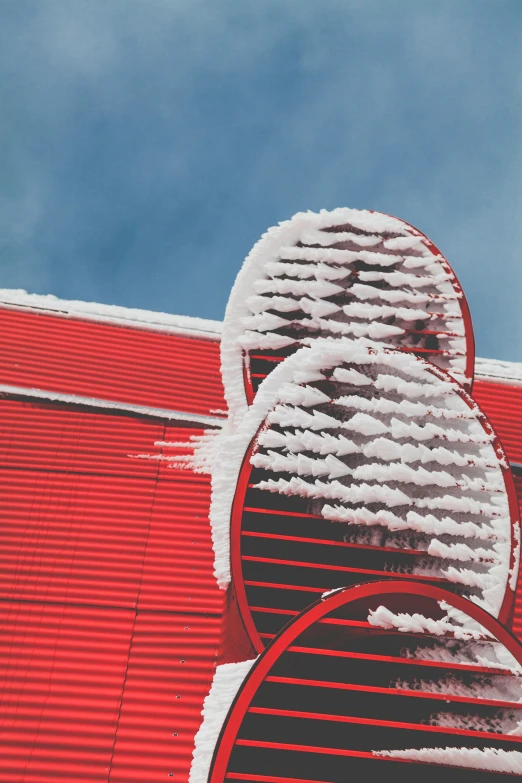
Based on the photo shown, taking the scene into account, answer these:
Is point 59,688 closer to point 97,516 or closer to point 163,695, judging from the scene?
point 163,695

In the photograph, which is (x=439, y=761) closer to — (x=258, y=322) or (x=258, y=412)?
(x=258, y=412)

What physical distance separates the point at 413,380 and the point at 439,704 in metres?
1.19

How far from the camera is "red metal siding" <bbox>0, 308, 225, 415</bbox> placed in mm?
3812

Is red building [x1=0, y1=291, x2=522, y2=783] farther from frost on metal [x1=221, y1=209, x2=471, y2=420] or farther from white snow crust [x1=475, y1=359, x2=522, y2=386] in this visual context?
frost on metal [x1=221, y1=209, x2=471, y2=420]

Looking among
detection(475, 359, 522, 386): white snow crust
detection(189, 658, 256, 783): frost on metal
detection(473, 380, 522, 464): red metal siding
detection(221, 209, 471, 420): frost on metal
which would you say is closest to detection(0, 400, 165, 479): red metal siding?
detection(221, 209, 471, 420): frost on metal

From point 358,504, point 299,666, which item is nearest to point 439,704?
point 299,666

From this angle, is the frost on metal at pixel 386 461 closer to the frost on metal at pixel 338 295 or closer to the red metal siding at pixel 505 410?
the frost on metal at pixel 338 295

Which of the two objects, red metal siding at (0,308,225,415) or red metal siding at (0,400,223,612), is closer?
red metal siding at (0,400,223,612)

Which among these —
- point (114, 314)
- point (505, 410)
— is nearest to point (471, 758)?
point (505, 410)

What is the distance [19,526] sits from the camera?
312 cm

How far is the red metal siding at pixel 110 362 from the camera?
381 centimetres

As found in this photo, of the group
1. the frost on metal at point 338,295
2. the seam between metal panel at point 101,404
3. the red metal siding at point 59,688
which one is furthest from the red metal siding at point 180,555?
the frost on metal at point 338,295

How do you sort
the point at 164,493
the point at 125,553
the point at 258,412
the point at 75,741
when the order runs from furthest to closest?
the point at 164,493 < the point at 125,553 < the point at 75,741 < the point at 258,412

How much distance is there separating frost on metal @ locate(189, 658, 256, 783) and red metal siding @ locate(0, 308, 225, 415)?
2.30 meters
